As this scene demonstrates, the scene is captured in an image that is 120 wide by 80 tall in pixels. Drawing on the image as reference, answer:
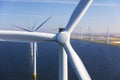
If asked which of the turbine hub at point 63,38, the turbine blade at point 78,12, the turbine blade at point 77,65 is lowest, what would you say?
the turbine blade at point 77,65

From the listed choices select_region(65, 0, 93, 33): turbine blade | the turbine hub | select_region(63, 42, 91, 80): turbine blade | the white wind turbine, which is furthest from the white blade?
select_region(63, 42, 91, 80): turbine blade

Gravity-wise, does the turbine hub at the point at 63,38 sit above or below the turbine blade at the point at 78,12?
below

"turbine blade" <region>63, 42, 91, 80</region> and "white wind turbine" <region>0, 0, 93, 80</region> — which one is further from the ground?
"white wind turbine" <region>0, 0, 93, 80</region>

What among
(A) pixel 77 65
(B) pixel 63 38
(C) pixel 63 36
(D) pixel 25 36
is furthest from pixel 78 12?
(A) pixel 77 65

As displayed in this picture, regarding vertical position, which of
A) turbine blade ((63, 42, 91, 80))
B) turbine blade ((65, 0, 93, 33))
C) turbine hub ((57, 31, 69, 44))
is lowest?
turbine blade ((63, 42, 91, 80))

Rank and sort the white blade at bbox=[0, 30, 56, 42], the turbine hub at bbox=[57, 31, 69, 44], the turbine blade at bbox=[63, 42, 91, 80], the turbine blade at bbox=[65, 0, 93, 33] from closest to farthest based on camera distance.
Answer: the turbine blade at bbox=[63, 42, 91, 80], the turbine hub at bbox=[57, 31, 69, 44], the turbine blade at bbox=[65, 0, 93, 33], the white blade at bbox=[0, 30, 56, 42]

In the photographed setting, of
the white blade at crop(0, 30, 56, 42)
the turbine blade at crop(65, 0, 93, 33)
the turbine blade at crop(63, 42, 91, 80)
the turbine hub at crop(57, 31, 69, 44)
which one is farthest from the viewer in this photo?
the white blade at crop(0, 30, 56, 42)

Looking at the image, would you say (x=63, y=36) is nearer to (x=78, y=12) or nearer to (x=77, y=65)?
(x=78, y=12)

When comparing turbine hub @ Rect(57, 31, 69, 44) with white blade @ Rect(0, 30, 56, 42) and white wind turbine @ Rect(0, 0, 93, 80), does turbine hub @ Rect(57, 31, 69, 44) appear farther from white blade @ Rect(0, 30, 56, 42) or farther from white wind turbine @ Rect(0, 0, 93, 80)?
white blade @ Rect(0, 30, 56, 42)

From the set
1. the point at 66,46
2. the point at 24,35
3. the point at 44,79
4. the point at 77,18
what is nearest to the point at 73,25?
the point at 77,18

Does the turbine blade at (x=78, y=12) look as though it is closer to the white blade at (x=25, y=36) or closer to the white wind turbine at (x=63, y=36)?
the white wind turbine at (x=63, y=36)

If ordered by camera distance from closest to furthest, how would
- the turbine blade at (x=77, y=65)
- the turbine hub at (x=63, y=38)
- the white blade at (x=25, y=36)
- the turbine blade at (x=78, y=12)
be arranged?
the turbine blade at (x=77, y=65) → the turbine hub at (x=63, y=38) → the turbine blade at (x=78, y=12) → the white blade at (x=25, y=36)

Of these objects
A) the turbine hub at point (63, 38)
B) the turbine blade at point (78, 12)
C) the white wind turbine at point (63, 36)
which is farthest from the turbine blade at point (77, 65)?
the turbine blade at point (78, 12)
